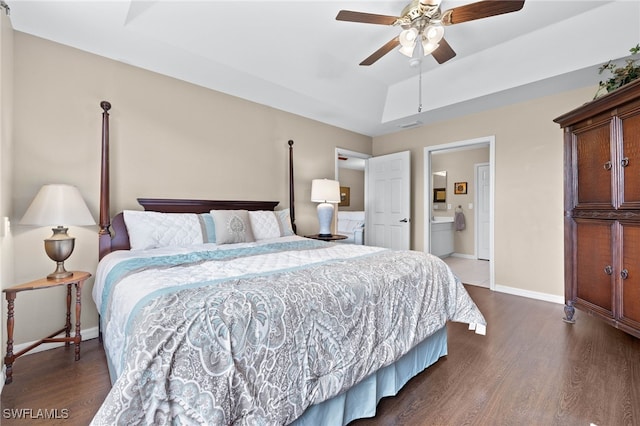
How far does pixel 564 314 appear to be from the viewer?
294 centimetres

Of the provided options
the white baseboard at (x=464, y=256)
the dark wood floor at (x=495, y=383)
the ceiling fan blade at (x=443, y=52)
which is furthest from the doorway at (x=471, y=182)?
the ceiling fan blade at (x=443, y=52)

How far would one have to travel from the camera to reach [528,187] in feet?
11.9

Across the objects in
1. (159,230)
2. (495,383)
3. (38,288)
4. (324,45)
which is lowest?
(495,383)

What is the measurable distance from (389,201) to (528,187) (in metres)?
1.94

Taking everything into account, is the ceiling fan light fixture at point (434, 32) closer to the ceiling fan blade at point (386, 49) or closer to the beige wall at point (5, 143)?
the ceiling fan blade at point (386, 49)

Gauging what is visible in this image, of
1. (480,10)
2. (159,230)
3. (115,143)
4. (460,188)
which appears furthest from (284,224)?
(460,188)

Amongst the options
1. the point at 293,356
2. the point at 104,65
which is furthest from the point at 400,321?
the point at 104,65

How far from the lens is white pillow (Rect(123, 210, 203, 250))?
2.33 m

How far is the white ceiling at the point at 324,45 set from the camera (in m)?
2.27

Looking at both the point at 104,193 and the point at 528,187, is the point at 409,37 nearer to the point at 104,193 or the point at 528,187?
the point at 528,187

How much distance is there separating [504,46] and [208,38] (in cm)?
313

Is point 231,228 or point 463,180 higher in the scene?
point 463,180

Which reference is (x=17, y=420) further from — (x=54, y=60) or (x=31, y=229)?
(x=54, y=60)

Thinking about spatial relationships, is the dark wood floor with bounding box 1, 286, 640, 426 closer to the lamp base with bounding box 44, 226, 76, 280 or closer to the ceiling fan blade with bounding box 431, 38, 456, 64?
the lamp base with bounding box 44, 226, 76, 280
